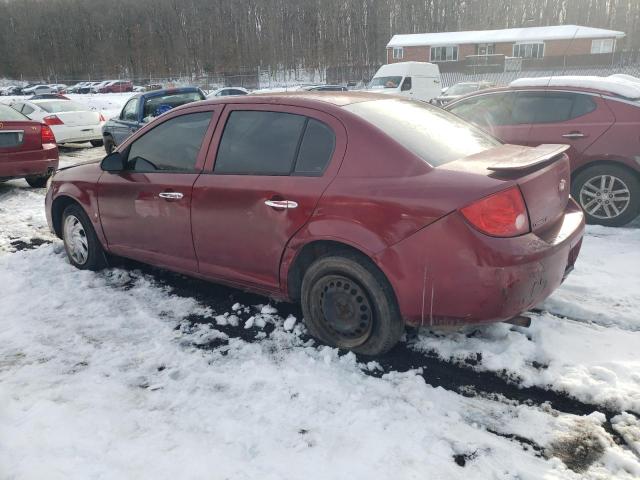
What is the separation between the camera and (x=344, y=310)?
3.23 metres

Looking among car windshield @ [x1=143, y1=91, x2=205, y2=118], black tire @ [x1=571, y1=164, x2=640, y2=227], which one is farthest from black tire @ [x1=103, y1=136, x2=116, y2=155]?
black tire @ [x1=571, y1=164, x2=640, y2=227]

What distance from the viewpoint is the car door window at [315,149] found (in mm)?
3174

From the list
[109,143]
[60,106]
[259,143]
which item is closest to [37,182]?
[109,143]

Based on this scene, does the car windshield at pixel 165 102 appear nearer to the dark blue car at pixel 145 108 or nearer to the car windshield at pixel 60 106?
the dark blue car at pixel 145 108

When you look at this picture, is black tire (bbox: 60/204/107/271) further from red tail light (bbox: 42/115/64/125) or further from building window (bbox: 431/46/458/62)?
building window (bbox: 431/46/458/62)

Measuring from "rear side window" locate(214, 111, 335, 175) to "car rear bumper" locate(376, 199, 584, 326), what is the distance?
82 cm

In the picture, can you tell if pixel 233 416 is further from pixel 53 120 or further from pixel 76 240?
pixel 53 120

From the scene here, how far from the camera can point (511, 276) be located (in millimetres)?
2680

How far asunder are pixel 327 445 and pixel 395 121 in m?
2.03

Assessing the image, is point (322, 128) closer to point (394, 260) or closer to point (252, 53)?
point (394, 260)

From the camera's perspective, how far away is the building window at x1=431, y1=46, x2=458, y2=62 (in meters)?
50.9

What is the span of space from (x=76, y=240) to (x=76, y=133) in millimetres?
9830

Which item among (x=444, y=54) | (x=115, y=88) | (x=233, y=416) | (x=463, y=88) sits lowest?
(x=233, y=416)

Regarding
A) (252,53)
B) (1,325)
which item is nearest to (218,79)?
(252,53)
